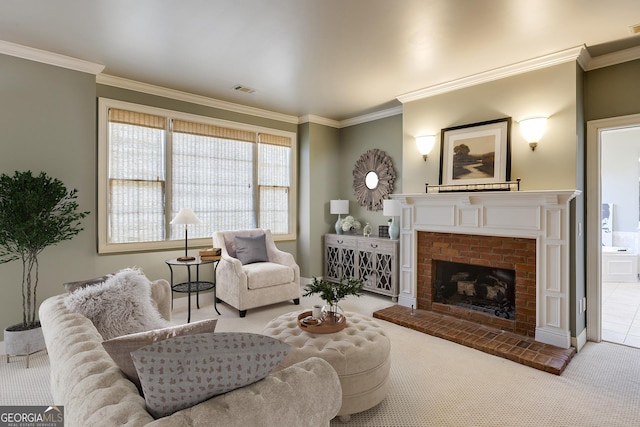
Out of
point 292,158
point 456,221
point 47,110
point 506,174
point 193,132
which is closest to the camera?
point 47,110

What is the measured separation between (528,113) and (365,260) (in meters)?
2.70

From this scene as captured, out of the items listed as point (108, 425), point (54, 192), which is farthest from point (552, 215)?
point (54, 192)

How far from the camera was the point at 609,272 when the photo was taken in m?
5.66

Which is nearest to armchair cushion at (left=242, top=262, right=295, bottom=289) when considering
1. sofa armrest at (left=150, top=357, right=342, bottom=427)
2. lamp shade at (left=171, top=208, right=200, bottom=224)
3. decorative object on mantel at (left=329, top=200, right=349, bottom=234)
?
lamp shade at (left=171, top=208, right=200, bottom=224)

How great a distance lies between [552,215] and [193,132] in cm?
417

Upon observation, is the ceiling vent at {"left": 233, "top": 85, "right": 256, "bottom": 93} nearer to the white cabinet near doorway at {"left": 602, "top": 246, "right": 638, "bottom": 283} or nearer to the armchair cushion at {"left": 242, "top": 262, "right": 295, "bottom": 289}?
the armchair cushion at {"left": 242, "top": 262, "right": 295, "bottom": 289}

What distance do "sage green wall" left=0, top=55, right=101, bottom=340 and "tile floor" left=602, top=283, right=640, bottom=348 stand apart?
535 centimetres

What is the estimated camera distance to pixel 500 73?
138 inches

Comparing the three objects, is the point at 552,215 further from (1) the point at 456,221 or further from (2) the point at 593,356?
(2) the point at 593,356

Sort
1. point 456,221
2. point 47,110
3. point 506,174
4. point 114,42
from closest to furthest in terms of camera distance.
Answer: point 114,42 → point 47,110 → point 506,174 → point 456,221

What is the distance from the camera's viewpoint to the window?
151 inches

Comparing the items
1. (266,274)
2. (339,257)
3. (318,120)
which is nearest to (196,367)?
(266,274)

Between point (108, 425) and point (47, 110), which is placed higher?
point (47, 110)

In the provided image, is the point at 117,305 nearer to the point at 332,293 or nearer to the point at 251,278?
the point at 332,293
